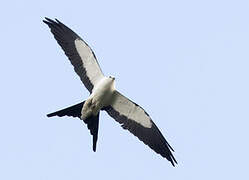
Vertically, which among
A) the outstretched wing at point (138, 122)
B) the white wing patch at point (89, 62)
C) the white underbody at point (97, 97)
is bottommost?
the outstretched wing at point (138, 122)

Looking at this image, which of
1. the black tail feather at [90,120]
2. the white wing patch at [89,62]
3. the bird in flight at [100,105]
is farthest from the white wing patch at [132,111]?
Answer: the white wing patch at [89,62]

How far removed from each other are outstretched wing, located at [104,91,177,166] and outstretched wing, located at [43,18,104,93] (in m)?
0.92

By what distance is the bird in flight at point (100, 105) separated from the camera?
59.1ft

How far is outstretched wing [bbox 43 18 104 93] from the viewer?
61.1 ft

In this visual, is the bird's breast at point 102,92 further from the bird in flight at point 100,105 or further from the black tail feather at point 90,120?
the black tail feather at point 90,120

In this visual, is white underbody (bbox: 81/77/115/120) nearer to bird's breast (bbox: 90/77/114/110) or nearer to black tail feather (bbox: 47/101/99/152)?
bird's breast (bbox: 90/77/114/110)

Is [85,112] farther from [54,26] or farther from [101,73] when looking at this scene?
[54,26]

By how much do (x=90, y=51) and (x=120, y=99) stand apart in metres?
1.73

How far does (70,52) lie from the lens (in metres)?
18.9

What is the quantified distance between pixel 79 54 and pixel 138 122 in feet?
8.90

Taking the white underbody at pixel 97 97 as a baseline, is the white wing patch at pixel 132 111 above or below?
below

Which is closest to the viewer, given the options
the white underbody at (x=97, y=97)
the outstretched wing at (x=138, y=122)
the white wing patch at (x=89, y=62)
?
the white underbody at (x=97, y=97)

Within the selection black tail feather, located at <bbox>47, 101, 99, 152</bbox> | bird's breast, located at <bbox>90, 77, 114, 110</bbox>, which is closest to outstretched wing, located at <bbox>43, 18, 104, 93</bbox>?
bird's breast, located at <bbox>90, 77, 114, 110</bbox>

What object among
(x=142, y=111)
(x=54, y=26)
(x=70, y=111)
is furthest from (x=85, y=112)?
(x=54, y=26)
